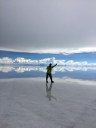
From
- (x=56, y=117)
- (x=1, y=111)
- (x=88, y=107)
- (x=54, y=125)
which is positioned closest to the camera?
(x=54, y=125)

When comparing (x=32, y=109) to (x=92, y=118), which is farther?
(x=32, y=109)

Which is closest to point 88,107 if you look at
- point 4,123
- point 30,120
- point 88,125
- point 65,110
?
point 65,110

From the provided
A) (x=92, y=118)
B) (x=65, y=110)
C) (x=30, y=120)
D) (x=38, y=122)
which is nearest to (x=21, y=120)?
(x=30, y=120)

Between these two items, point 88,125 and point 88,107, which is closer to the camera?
point 88,125

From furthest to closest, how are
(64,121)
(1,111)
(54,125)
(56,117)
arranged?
1. (1,111)
2. (56,117)
3. (64,121)
4. (54,125)

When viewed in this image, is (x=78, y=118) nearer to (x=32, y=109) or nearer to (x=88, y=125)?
(x=88, y=125)

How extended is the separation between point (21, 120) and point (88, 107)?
2.85 meters

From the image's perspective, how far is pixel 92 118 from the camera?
433 centimetres

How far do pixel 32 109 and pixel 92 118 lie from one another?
7.42 ft

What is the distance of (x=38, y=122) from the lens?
13.1 feet

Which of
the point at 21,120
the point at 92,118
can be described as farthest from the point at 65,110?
the point at 21,120

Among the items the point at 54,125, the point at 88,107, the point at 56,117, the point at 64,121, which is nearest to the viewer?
the point at 54,125

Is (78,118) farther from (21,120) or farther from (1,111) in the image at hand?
(1,111)

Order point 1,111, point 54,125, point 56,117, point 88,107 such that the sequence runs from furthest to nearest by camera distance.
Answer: point 88,107 < point 1,111 < point 56,117 < point 54,125
